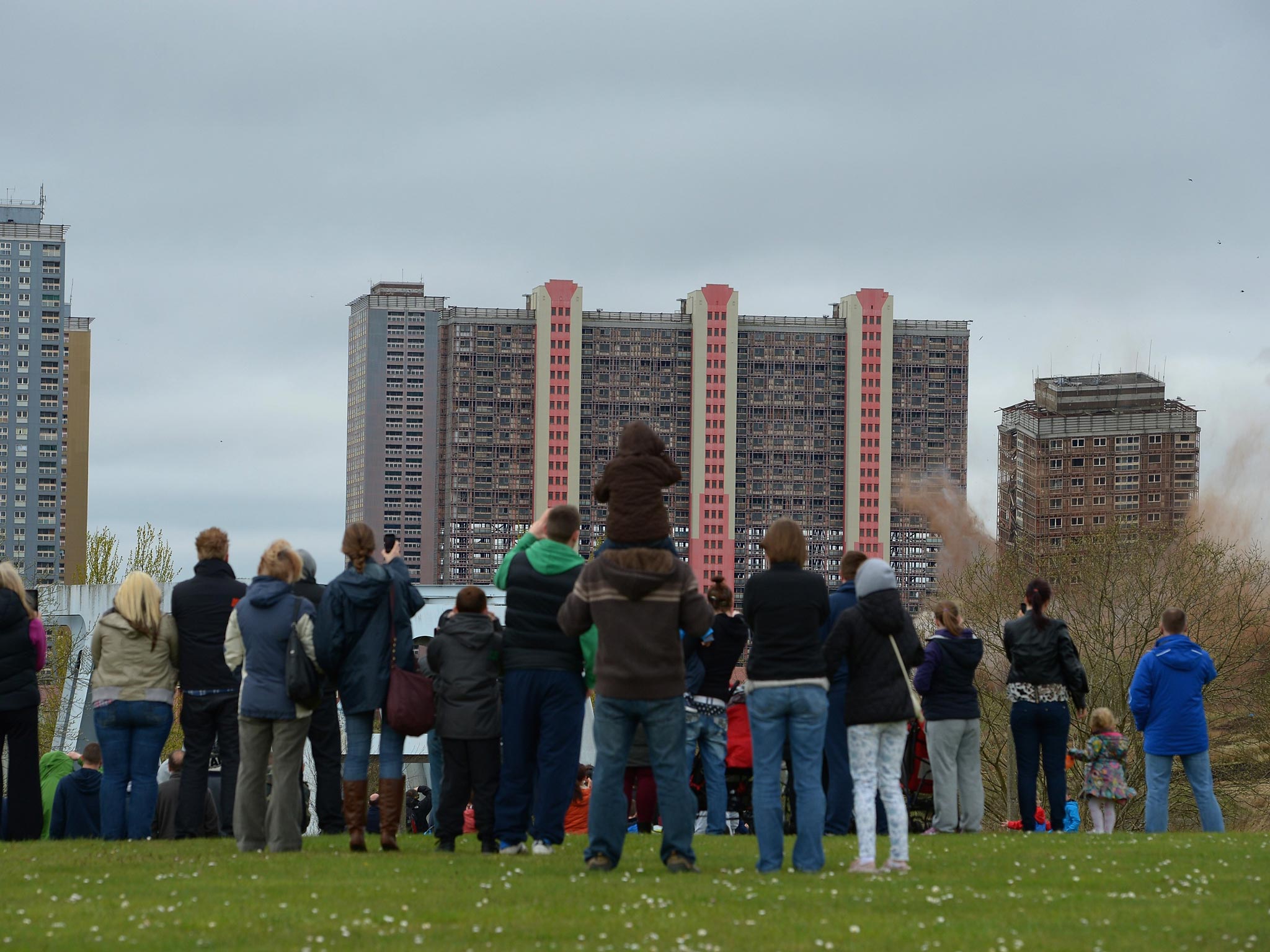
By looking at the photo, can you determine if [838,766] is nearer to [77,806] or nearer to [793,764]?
[793,764]

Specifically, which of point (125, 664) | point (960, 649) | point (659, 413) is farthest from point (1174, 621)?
point (659, 413)

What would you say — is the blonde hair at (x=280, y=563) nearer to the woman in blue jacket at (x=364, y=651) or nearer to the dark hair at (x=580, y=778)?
the woman in blue jacket at (x=364, y=651)

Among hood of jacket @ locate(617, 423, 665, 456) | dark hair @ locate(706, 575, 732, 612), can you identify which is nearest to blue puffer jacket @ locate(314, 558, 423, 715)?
hood of jacket @ locate(617, 423, 665, 456)

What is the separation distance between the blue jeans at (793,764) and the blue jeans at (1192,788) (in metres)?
5.06

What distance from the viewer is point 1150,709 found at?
43.4ft

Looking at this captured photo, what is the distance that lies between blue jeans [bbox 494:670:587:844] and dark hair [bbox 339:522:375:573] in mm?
1196

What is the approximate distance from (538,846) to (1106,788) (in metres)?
6.32

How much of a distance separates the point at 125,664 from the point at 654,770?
4349mm

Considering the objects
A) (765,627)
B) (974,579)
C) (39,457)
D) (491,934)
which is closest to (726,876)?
(765,627)

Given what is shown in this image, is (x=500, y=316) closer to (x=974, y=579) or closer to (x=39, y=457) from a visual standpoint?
(x=39, y=457)

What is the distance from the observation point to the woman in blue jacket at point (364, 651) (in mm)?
10227

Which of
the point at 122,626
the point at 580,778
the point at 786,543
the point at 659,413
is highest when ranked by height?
the point at 659,413

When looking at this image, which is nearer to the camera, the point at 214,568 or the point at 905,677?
the point at 905,677

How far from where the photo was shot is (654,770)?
9055mm
